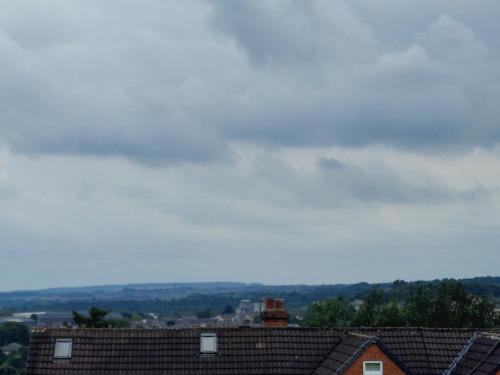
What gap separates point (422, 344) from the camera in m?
39.7

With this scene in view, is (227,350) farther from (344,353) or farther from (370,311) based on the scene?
(370,311)

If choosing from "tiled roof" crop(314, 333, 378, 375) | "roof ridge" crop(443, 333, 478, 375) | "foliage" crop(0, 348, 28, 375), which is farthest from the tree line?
"foliage" crop(0, 348, 28, 375)

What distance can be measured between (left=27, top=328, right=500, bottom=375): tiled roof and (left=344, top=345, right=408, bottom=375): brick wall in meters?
0.96

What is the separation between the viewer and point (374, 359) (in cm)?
3628

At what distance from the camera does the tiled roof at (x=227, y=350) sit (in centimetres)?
3806

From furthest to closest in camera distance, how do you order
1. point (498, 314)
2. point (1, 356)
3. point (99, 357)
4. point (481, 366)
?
point (1, 356) → point (498, 314) → point (99, 357) → point (481, 366)

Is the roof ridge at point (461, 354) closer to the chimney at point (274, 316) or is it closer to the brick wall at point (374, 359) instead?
the brick wall at point (374, 359)

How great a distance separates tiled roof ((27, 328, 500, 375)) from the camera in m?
38.1

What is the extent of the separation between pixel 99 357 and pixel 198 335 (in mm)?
4813

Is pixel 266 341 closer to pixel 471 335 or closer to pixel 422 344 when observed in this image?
pixel 422 344

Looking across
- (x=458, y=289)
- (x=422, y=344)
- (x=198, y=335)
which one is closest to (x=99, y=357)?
(x=198, y=335)

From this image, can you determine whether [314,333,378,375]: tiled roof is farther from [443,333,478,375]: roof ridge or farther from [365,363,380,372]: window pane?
[443,333,478,375]: roof ridge

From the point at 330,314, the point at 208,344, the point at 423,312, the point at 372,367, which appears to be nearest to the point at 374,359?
the point at 372,367

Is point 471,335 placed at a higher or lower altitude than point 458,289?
lower
